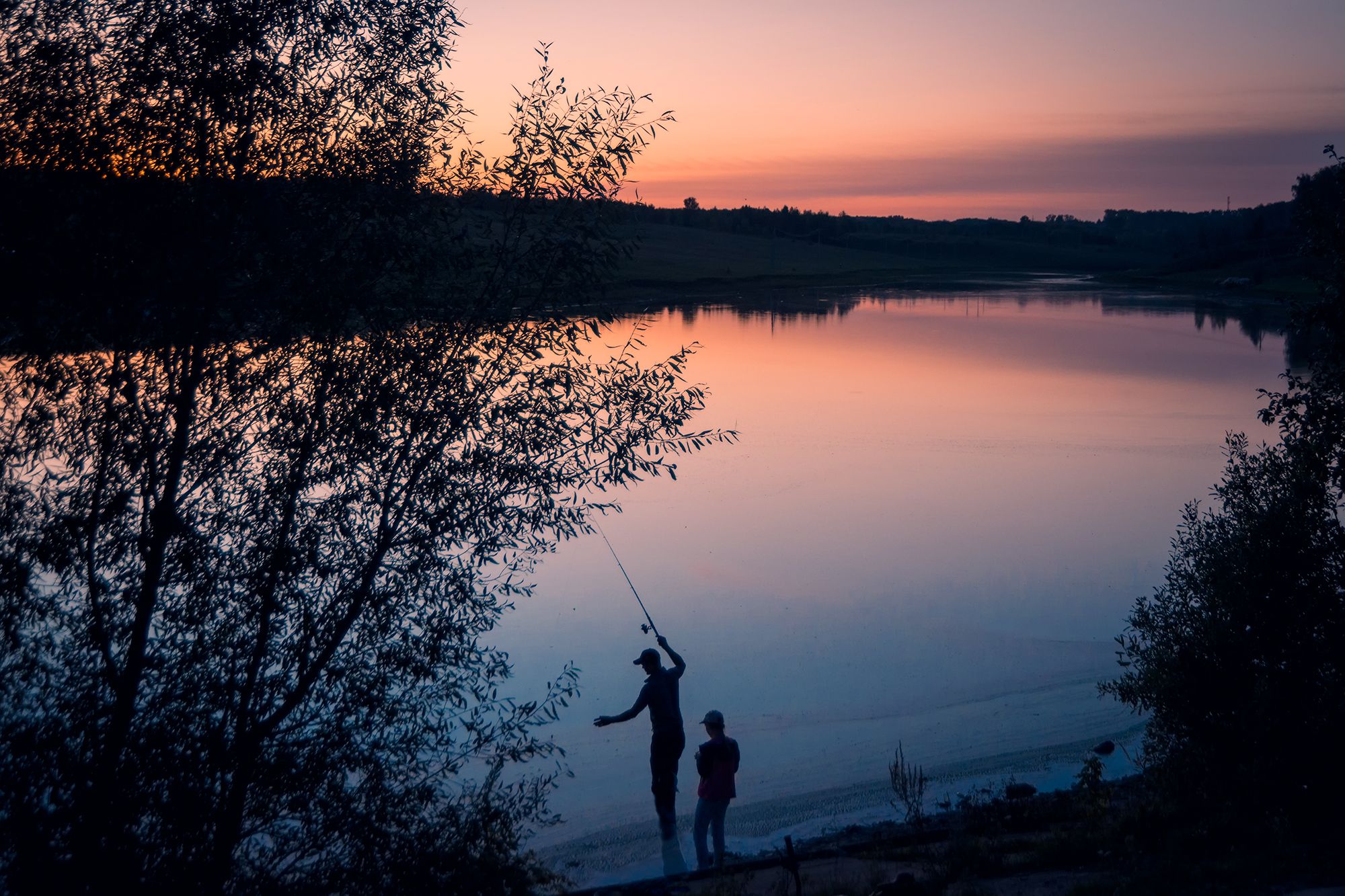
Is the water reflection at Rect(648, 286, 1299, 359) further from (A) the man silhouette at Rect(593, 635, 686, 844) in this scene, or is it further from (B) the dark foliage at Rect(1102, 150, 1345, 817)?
(A) the man silhouette at Rect(593, 635, 686, 844)

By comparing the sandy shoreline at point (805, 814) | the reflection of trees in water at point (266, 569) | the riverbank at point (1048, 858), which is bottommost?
the sandy shoreline at point (805, 814)

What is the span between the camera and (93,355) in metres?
6.85

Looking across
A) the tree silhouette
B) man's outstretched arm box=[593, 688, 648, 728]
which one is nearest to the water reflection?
man's outstretched arm box=[593, 688, 648, 728]

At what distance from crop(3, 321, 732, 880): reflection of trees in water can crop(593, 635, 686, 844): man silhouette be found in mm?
1471

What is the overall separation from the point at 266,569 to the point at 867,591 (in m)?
10.7

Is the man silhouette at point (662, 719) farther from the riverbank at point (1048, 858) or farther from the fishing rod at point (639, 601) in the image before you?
the riverbank at point (1048, 858)

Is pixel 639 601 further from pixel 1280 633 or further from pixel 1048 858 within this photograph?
pixel 1280 633

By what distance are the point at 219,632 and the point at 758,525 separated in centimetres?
1312

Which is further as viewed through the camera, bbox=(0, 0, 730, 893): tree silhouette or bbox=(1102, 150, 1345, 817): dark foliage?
bbox=(1102, 150, 1345, 817): dark foliage

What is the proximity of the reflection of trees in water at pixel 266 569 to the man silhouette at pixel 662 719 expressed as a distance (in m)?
1.47

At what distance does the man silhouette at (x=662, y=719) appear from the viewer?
9188 millimetres

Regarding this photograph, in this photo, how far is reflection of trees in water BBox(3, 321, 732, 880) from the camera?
654 centimetres

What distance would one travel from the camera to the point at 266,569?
7.18m

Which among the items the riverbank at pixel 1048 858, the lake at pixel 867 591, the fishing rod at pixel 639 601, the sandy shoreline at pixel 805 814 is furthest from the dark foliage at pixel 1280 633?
the fishing rod at pixel 639 601
